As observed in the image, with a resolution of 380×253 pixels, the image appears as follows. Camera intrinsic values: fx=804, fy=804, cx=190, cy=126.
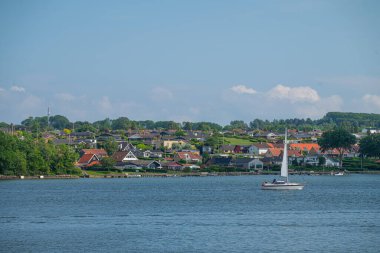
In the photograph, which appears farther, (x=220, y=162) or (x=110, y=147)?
(x=110, y=147)

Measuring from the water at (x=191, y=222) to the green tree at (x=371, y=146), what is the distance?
74309 millimetres

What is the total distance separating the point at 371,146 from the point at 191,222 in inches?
4339

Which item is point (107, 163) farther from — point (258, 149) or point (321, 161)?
point (258, 149)

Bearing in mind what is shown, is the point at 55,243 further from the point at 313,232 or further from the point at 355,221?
the point at 355,221

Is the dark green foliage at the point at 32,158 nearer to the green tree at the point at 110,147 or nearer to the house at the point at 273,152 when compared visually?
the green tree at the point at 110,147

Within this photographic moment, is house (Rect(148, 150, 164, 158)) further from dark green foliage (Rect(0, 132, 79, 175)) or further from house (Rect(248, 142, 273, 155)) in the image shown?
dark green foliage (Rect(0, 132, 79, 175))

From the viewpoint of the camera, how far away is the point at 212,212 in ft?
205

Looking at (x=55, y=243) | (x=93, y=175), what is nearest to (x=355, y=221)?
(x=55, y=243)

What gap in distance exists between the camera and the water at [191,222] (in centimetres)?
4450

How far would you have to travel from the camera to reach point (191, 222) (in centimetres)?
5506

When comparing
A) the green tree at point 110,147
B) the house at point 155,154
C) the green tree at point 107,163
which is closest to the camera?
the green tree at point 107,163

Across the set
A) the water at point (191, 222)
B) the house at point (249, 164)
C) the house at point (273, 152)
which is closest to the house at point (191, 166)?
the house at point (249, 164)

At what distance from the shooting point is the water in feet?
146

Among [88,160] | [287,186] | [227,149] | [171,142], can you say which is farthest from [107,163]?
[287,186]
